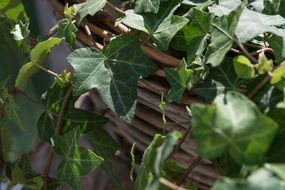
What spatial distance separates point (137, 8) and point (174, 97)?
10 cm

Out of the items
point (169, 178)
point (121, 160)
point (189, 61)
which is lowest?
point (121, 160)

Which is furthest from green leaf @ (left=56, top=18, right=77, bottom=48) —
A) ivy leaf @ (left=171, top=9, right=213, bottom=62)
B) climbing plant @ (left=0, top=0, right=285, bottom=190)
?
ivy leaf @ (left=171, top=9, right=213, bottom=62)

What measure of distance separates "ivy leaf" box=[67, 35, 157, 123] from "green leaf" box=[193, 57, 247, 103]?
0.06 m

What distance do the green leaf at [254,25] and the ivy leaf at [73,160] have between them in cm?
18

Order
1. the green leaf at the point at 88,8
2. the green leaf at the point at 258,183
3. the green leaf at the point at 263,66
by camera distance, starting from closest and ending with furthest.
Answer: the green leaf at the point at 258,183 → the green leaf at the point at 263,66 → the green leaf at the point at 88,8

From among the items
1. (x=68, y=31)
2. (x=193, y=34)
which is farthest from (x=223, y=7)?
(x=68, y=31)

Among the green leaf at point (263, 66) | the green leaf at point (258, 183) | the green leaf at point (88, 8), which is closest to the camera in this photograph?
the green leaf at point (258, 183)

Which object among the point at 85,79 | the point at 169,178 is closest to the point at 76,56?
the point at 85,79

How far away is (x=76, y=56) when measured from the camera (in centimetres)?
57

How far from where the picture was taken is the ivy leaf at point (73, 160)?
0.56 meters

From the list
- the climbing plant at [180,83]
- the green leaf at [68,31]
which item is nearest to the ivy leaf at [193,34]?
the climbing plant at [180,83]

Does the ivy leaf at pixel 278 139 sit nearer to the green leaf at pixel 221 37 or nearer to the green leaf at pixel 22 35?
the green leaf at pixel 221 37

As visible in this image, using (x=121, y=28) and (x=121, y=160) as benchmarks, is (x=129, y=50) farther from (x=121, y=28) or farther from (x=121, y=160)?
(x=121, y=160)

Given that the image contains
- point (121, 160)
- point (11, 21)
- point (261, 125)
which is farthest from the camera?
point (121, 160)
